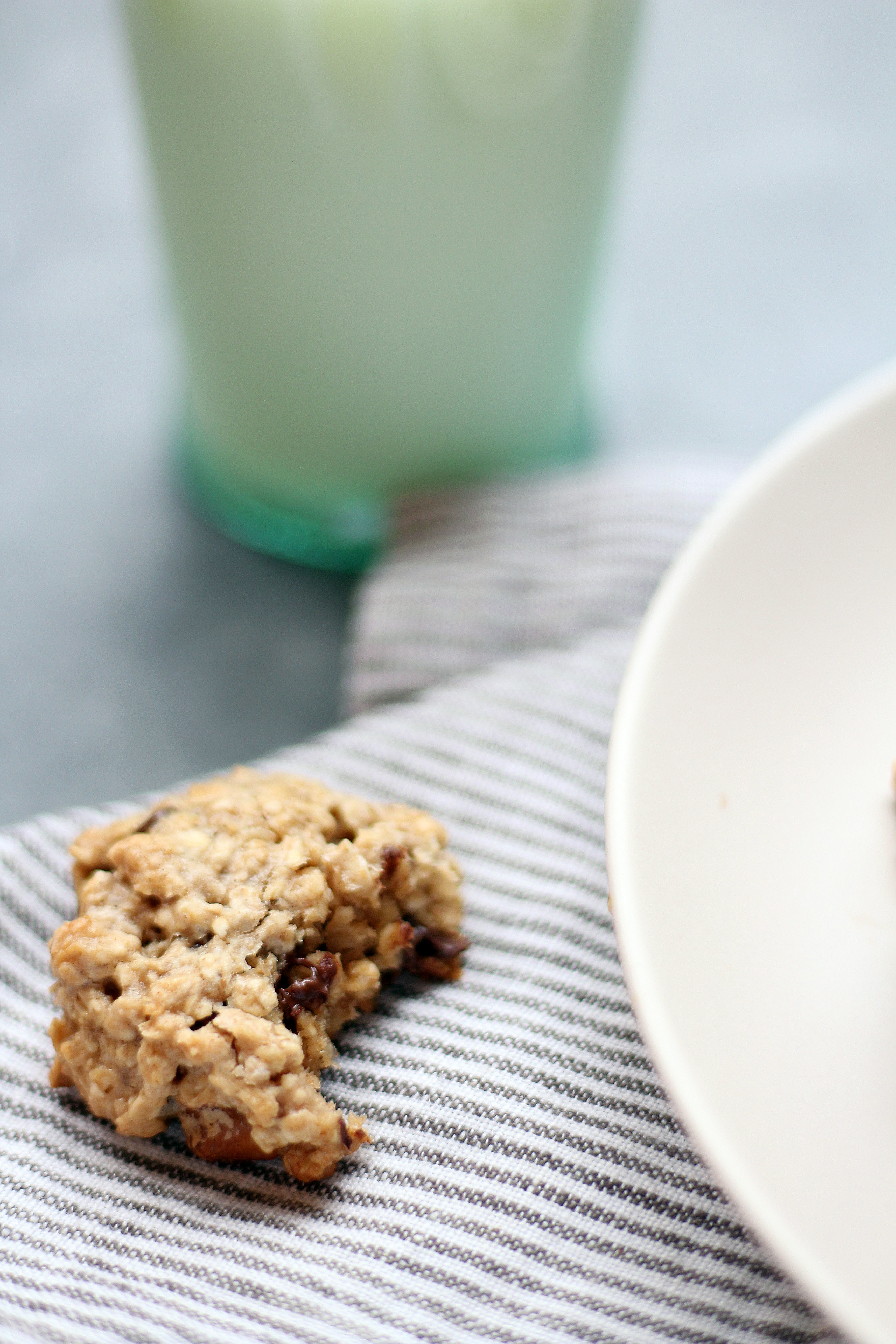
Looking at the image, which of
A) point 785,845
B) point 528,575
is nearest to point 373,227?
point 528,575

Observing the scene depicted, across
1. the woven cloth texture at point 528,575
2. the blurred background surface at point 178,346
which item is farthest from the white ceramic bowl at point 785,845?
the blurred background surface at point 178,346

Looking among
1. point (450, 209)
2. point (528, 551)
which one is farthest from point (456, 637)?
point (450, 209)

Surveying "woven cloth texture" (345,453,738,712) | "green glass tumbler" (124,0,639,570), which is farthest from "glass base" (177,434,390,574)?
"woven cloth texture" (345,453,738,712)

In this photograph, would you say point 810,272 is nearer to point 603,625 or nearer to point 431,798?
point 603,625

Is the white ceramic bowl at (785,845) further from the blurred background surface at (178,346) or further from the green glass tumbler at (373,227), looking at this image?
the blurred background surface at (178,346)

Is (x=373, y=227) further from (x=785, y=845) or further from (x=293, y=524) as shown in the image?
(x=785, y=845)

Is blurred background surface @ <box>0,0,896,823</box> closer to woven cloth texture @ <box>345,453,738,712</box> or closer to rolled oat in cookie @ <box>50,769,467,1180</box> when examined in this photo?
woven cloth texture @ <box>345,453,738,712</box>
